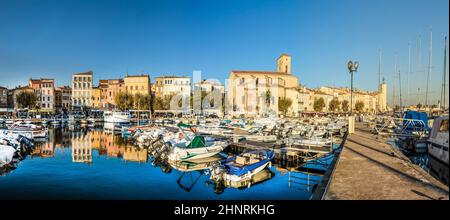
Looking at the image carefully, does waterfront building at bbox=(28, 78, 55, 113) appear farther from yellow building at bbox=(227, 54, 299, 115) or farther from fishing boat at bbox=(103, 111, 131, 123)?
yellow building at bbox=(227, 54, 299, 115)

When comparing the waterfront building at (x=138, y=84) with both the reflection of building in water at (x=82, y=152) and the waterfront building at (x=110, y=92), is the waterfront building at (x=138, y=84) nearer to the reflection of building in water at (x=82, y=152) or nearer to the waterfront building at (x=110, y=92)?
the waterfront building at (x=110, y=92)

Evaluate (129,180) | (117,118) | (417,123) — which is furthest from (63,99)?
(417,123)

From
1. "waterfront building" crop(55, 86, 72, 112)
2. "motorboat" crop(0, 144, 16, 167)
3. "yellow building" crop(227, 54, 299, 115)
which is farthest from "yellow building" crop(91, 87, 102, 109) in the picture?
"motorboat" crop(0, 144, 16, 167)

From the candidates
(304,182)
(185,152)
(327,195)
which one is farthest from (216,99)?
(327,195)

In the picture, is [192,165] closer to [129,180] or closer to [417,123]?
[129,180]

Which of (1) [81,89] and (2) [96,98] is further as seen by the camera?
(2) [96,98]

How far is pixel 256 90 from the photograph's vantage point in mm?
93000

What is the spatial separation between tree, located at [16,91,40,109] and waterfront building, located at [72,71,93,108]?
13165 mm

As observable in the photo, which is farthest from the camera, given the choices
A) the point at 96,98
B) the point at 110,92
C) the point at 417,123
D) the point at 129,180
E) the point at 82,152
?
the point at 110,92

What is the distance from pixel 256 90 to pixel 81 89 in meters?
55.9

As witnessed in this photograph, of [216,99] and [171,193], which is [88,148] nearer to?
[171,193]

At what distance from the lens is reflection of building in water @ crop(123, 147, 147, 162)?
25536 mm

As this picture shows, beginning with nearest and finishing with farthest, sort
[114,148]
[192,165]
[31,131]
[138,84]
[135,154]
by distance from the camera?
[192,165] < [135,154] < [114,148] < [31,131] < [138,84]
